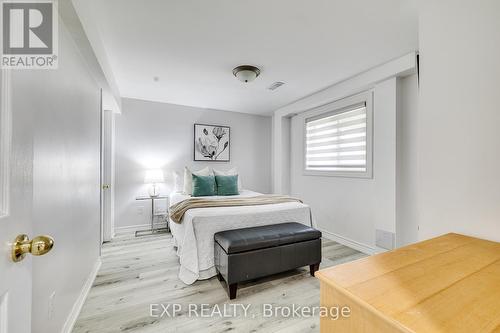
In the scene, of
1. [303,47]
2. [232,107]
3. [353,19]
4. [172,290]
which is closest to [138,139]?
[232,107]

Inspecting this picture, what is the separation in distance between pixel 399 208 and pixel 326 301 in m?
2.40

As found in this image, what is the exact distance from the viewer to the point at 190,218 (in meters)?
2.18

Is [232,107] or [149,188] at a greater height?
[232,107]

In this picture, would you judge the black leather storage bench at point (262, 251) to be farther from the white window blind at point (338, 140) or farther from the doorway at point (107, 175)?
the doorway at point (107, 175)

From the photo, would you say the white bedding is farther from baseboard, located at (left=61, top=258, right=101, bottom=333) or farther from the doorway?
the doorway

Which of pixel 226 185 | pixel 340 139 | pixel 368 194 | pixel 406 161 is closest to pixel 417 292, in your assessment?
pixel 406 161

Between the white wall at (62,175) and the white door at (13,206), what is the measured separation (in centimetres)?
7

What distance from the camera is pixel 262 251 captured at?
6.66 ft

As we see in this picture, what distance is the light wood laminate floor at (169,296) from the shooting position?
1.60 metres

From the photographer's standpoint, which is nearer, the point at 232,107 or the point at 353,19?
the point at 353,19

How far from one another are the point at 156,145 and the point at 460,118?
402 cm

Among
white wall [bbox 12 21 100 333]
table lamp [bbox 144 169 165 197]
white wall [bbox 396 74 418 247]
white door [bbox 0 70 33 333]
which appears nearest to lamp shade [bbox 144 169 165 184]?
table lamp [bbox 144 169 165 197]

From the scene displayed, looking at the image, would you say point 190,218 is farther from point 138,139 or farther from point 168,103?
point 168,103

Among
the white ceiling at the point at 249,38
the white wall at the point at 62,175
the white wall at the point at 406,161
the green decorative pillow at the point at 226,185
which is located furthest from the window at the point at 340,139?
the white wall at the point at 62,175
